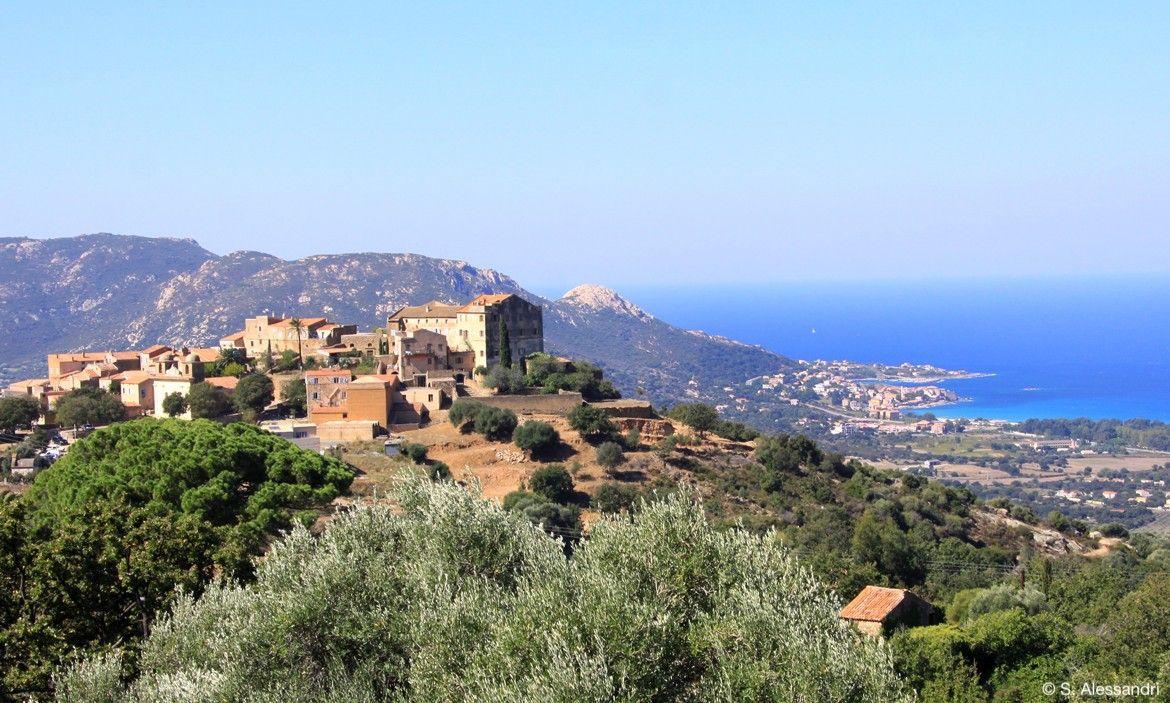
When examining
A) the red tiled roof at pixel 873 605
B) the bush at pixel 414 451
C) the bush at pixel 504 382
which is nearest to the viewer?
the red tiled roof at pixel 873 605

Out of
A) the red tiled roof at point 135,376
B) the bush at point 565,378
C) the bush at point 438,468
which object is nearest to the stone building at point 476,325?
the bush at point 565,378

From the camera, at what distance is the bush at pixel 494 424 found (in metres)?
40.1

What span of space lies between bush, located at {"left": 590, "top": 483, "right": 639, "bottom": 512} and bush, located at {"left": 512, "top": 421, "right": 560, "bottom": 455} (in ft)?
11.4

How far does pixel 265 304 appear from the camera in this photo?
122 meters

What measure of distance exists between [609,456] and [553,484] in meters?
3.45

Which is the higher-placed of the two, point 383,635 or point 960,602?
point 383,635

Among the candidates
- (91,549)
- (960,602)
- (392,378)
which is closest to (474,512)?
(91,549)

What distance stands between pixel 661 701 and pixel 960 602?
1801 centimetres

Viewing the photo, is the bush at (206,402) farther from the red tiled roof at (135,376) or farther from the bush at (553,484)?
the bush at (553,484)

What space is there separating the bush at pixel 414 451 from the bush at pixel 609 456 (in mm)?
6188

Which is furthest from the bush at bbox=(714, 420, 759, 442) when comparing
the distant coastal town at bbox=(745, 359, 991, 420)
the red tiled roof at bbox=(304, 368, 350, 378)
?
the distant coastal town at bbox=(745, 359, 991, 420)

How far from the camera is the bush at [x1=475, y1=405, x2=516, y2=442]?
132 feet

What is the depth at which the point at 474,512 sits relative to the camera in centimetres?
1462

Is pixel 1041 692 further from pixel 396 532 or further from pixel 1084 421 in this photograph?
pixel 1084 421
